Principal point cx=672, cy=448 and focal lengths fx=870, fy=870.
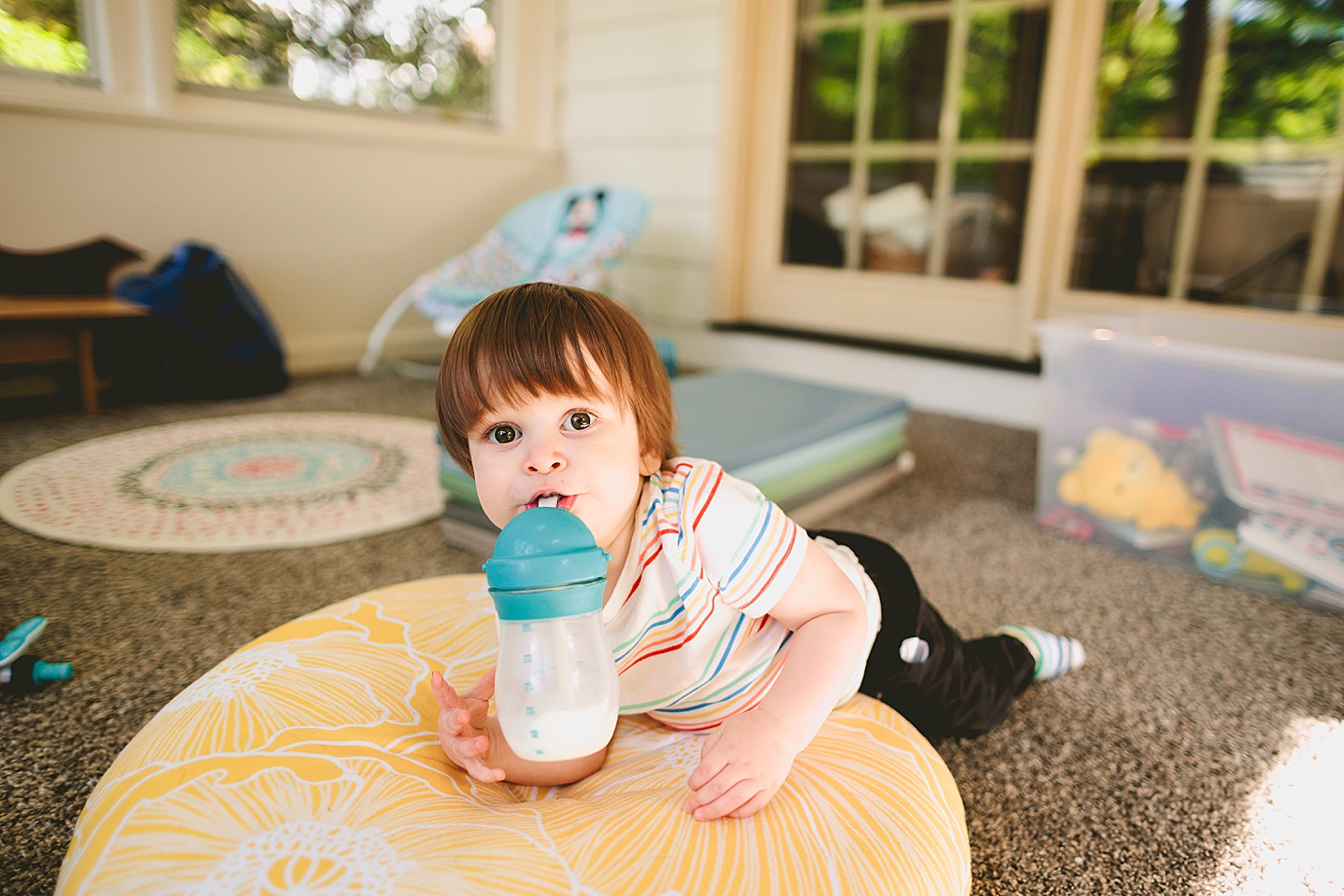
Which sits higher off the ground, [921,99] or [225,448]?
[921,99]

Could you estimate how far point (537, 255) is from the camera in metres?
3.19

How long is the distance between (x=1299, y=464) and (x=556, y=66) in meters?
3.27

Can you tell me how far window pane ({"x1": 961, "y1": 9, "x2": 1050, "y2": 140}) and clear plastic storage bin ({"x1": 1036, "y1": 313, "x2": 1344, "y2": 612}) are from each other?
4.28 ft

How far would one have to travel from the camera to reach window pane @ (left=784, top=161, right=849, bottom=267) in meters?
3.24

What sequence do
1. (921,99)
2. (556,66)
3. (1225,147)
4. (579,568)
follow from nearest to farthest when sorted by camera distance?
(579,568) → (1225,147) → (921,99) → (556,66)

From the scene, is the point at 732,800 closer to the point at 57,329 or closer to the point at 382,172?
the point at 57,329

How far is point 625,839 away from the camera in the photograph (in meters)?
0.68

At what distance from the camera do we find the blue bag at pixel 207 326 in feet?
8.54

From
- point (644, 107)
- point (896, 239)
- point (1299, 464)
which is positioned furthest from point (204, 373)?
Answer: point (1299, 464)

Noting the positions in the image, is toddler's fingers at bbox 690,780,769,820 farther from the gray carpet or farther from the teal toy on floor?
the teal toy on floor

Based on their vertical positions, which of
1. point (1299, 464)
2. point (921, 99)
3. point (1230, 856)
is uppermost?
point (921, 99)

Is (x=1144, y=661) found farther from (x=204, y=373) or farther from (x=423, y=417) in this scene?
(x=204, y=373)

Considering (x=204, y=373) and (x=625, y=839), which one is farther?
(x=204, y=373)

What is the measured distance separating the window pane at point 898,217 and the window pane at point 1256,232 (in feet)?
2.76
